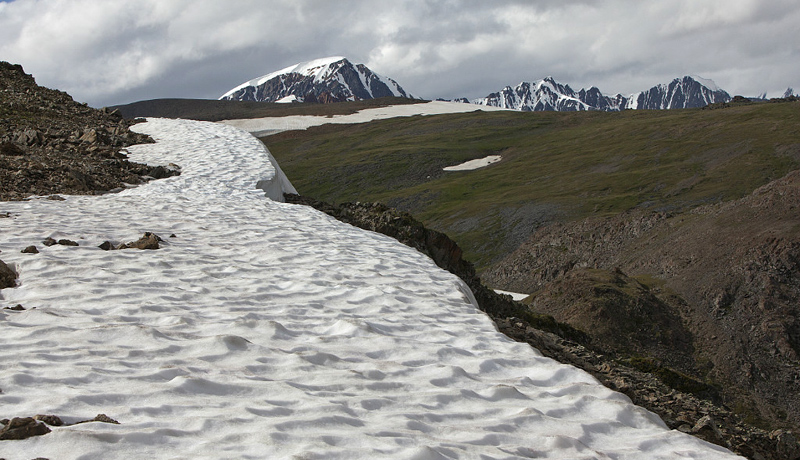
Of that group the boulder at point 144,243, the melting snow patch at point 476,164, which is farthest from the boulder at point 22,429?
the melting snow patch at point 476,164

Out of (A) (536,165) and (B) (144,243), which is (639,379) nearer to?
(B) (144,243)

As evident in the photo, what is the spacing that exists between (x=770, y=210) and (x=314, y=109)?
147 metres

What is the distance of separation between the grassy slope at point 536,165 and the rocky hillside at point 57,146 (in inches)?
1242

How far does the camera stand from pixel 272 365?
6277 mm

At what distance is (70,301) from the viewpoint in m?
7.69

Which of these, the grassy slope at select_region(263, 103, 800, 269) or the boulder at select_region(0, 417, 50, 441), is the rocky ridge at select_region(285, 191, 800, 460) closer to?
the boulder at select_region(0, 417, 50, 441)

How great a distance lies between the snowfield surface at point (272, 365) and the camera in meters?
4.65

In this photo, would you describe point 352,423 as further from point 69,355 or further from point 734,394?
point 734,394

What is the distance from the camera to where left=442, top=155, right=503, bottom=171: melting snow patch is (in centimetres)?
9388

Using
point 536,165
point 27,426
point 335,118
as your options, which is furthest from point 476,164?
point 27,426

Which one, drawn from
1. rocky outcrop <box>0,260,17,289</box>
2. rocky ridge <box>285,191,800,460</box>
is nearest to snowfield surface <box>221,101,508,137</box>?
rocky ridge <box>285,191,800,460</box>

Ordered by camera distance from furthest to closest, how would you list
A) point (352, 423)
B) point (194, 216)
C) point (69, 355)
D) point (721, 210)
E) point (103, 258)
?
point (721, 210) < point (194, 216) < point (103, 258) < point (69, 355) < point (352, 423)

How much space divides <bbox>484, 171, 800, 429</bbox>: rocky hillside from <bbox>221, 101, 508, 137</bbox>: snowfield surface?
363ft

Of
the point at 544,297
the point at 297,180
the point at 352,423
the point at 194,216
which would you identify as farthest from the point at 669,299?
the point at 297,180
